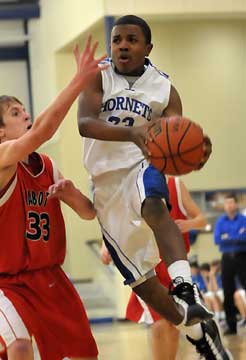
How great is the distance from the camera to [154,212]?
4.50 metres

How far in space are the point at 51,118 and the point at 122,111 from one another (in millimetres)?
743

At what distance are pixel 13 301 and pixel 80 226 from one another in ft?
34.5

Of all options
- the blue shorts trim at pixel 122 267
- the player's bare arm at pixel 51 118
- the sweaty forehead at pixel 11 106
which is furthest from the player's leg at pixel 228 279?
the player's bare arm at pixel 51 118

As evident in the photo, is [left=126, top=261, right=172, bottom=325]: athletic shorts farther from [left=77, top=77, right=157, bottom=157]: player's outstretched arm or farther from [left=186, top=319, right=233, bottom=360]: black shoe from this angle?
[left=77, top=77, right=157, bottom=157]: player's outstretched arm

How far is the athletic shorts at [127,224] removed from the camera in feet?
15.6

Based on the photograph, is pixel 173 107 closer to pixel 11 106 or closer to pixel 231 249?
pixel 11 106

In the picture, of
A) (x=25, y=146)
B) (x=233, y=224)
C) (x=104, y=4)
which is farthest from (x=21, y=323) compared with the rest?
(x=104, y=4)

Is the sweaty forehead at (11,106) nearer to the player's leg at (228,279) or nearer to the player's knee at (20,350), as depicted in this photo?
the player's knee at (20,350)

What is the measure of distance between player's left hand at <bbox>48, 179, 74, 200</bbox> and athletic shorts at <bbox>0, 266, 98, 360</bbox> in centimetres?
39

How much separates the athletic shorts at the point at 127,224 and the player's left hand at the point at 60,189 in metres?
0.32

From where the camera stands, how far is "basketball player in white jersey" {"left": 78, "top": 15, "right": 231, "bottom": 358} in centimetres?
460

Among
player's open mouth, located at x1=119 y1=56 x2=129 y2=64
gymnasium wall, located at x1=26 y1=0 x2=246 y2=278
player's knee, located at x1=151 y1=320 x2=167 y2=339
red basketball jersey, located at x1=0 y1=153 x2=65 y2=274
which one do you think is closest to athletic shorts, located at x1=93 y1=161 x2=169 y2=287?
red basketball jersey, located at x1=0 y1=153 x2=65 y2=274

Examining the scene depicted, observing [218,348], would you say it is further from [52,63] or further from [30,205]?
[52,63]

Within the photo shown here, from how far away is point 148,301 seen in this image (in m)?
4.69
